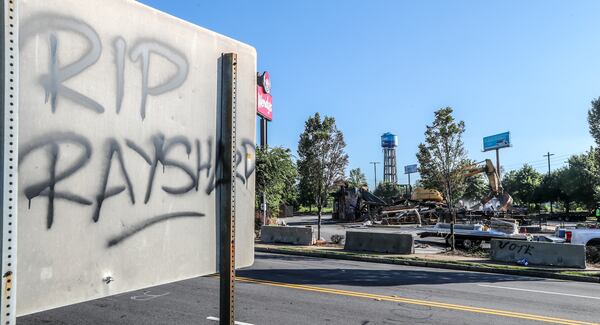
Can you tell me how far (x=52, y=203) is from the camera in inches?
68.9

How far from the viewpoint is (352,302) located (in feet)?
29.0

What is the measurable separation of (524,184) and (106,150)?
74877 millimetres

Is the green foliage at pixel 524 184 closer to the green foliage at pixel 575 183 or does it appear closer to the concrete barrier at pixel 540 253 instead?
the green foliage at pixel 575 183

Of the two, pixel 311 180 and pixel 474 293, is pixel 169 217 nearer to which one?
pixel 474 293

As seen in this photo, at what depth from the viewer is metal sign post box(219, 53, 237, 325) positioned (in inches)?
94.7

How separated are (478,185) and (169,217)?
237 ft

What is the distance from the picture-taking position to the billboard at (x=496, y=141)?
277 feet

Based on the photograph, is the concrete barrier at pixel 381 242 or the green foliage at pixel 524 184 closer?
the concrete barrier at pixel 381 242

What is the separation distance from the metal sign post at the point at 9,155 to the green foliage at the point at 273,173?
72.6ft

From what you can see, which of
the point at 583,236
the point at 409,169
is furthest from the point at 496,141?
the point at 583,236

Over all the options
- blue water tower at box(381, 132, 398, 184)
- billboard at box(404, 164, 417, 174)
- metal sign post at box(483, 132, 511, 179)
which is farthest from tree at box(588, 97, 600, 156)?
billboard at box(404, 164, 417, 174)

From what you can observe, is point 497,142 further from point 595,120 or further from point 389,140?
point 595,120

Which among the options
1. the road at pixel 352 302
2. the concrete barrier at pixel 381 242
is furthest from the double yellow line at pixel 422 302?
the concrete barrier at pixel 381 242

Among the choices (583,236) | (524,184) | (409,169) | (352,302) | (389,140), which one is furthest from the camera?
(409,169)
